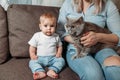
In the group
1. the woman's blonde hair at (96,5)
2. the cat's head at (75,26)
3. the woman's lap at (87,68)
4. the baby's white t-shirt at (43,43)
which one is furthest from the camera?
the woman's blonde hair at (96,5)

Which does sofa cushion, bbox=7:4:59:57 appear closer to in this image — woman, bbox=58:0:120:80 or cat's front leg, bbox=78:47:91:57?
woman, bbox=58:0:120:80

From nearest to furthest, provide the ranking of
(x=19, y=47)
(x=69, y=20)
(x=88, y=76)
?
(x=88, y=76), (x=69, y=20), (x=19, y=47)

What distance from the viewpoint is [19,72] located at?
1620mm

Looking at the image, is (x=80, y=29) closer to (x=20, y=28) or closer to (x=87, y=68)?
(x=87, y=68)

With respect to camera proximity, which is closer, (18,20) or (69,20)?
(69,20)

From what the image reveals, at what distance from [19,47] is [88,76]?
0.64 metres

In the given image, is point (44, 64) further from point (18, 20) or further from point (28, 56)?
point (18, 20)

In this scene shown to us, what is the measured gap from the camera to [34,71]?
5.26 ft

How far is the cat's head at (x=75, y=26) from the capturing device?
5.36ft

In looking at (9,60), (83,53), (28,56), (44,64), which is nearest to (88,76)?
(83,53)

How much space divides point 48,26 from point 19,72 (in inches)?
16.0

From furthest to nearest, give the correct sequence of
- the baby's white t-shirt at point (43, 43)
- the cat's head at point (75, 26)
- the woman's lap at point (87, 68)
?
1. the baby's white t-shirt at point (43, 43)
2. the cat's head at point (75, 26)
3. the woman's lap at point (87, 68)

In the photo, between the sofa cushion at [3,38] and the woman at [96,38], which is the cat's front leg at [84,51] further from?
the sofa cushion at [3,38]

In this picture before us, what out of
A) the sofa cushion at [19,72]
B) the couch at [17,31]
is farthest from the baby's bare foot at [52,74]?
the couch at [17,31]
